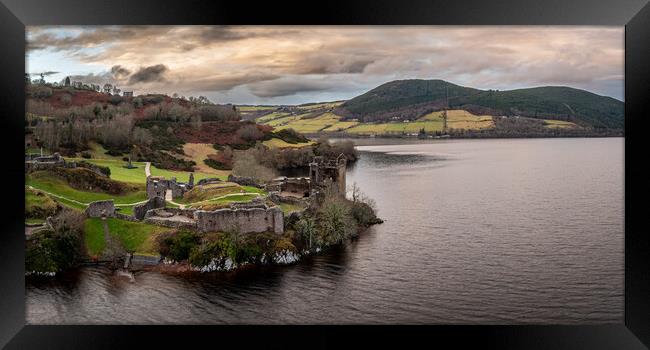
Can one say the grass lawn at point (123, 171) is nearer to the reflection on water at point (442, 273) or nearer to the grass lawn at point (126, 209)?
the grass lawn at point (126, 209)

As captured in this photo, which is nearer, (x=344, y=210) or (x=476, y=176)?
(x=344, y=210)

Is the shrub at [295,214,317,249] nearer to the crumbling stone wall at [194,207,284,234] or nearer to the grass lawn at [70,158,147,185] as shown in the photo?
the crumbling stone wall at [194,207,284,234]

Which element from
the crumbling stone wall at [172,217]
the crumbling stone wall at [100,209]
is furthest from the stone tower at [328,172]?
the crumbling stone wall at [100,209]

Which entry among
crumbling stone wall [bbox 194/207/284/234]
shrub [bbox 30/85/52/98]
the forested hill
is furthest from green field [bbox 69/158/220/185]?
the forested hill

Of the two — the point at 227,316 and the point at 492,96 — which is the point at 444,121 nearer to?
the point at 492,96

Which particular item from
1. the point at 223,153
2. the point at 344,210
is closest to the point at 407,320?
the point at 344,210
